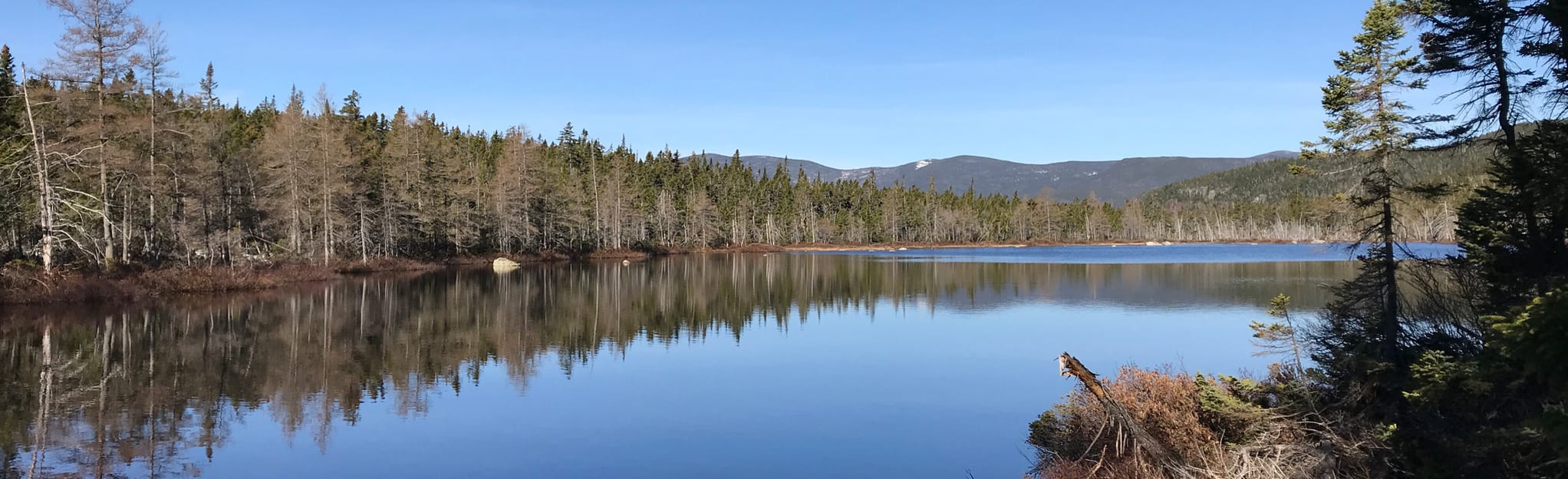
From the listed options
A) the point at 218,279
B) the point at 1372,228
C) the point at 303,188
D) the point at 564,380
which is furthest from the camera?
the point at 303,188

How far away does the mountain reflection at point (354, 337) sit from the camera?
13.5 metres

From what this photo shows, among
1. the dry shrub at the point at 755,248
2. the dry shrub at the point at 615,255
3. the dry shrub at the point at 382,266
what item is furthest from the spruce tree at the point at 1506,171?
the dry shrub at the point at 755,248

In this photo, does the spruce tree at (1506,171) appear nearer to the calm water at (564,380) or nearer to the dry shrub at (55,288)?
the calm water at (564,380)

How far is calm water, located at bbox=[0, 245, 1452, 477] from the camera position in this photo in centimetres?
1257

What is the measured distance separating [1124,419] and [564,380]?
43.2 feet

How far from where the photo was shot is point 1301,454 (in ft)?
34.2

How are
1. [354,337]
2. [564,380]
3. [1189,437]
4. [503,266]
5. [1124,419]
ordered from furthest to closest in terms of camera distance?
1. [503,266]
2. [354,337]
3. [564,380]
4. [1189,437]
5. [1124,419]

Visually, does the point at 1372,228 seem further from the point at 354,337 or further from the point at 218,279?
the point at 218,279

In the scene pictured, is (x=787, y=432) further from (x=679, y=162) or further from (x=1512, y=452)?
(x=679, y=162)

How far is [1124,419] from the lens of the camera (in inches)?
374

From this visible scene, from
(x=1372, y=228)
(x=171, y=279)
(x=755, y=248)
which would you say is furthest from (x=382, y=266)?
(x=755, y=248)

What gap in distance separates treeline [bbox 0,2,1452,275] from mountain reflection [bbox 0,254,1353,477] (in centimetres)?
572

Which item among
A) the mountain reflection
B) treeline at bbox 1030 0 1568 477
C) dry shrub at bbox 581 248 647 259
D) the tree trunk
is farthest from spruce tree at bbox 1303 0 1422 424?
dry shrub at bbox 581 248 647 259

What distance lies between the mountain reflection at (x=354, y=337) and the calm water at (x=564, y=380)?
11 cm
